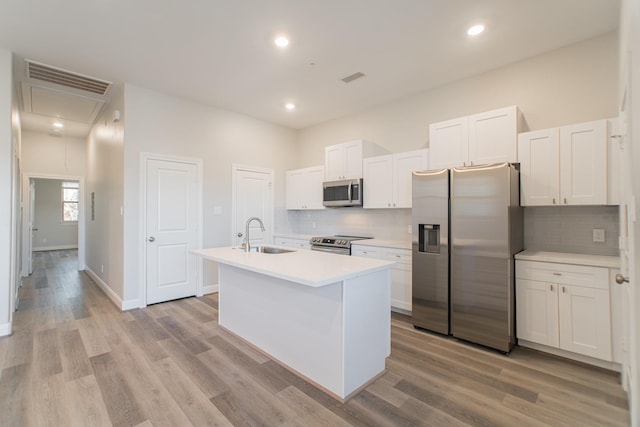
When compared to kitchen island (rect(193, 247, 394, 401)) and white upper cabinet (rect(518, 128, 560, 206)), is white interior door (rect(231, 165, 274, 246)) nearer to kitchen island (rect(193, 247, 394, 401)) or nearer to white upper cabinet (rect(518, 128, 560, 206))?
kitchen island (rect(193, 247, 394, 401))

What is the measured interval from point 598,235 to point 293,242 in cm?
399

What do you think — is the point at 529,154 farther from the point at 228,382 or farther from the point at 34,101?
the point at 34,101

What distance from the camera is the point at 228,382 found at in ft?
7.55

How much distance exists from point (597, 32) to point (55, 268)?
10207 millimetres

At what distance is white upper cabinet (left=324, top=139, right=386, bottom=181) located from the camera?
448 centimetres

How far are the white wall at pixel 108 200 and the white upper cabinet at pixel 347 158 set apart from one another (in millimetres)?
3020

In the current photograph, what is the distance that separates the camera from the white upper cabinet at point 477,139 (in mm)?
3004

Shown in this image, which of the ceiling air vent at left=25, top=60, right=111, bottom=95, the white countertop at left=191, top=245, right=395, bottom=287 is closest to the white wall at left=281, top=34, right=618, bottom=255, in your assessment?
the white countertop at left=191, top=245, right=395, bottom=287

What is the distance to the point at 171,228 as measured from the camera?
4.38 meters

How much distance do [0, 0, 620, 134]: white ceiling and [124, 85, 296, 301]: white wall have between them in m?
0.41

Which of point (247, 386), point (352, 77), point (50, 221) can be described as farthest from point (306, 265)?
point (50, 221)

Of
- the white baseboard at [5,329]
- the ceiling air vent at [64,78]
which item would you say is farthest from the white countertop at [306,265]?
the ceiling air vent at [64,78]

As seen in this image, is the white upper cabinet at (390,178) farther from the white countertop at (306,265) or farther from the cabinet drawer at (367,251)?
the white countertop at (306,265)

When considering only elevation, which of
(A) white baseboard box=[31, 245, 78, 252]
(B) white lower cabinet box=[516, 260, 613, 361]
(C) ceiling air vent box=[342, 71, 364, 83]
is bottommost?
(A) white baseboard box=[31, 245, 78, 252]
